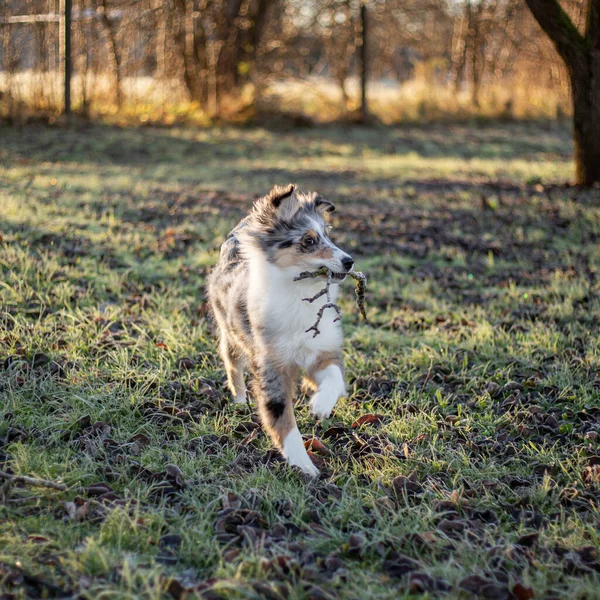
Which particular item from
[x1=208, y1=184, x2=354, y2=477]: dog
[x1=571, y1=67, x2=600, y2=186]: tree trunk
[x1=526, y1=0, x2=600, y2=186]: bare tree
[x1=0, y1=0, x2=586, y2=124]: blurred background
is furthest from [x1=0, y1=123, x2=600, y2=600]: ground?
[x1=0, y1=0, x2=586, y2=124]: blurred background

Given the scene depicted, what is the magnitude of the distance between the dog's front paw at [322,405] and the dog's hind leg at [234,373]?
1.14 m

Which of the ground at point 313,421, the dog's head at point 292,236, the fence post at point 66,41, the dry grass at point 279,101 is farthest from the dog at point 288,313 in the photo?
the dry grass at point 279,101

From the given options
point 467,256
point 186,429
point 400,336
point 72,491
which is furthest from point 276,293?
point 467,256

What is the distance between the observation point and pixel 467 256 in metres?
8.38

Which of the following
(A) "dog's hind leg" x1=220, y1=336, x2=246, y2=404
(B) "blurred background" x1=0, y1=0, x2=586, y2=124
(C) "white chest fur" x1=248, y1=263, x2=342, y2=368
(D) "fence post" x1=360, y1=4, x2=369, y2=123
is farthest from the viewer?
(D) "fence post" x1=360, y1=4, x2=369, y2=123

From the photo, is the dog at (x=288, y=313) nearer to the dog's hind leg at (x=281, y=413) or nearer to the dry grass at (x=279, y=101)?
the dog's hind leg at (x=281, y=413)

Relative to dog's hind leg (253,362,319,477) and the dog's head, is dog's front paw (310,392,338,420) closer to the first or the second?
dog's hind leg (253,362,319,477)

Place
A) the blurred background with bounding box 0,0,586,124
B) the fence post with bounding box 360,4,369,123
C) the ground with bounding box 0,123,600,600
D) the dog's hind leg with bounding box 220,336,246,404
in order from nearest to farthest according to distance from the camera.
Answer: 1. the ground with bounding box 0,123,600,600
2. the dog's hind leg with bounding box 220,336,246,404
3. the blurred background with bounding box 0,0,586,124
4. the fence post with bounding box 360,4,369,123

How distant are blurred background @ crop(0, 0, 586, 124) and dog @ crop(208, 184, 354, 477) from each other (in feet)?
41.3

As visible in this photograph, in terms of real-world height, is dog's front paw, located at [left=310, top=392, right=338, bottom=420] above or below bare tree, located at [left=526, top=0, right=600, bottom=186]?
below

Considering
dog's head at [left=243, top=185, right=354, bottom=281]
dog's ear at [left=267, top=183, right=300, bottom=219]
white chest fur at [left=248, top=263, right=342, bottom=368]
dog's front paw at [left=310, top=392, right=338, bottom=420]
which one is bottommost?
dog's front paw at [left=310, top=392, right=338, bottom=420]

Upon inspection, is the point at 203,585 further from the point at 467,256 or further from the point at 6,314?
the point at 467,256

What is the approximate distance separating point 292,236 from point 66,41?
1248 cm

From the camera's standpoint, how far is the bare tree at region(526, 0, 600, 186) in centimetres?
978
